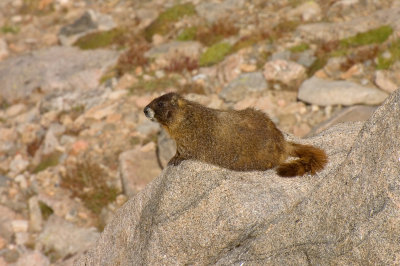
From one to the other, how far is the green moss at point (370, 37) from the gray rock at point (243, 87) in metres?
2.40

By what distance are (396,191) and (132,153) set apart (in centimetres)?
722

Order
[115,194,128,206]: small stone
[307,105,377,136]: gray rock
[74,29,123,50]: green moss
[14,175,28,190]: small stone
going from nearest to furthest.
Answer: [307,105,377,136]: gray rock, [115,194,128,206]: small stone, [14,175,28,190]: small stone, [74,29,123,50]: green moss

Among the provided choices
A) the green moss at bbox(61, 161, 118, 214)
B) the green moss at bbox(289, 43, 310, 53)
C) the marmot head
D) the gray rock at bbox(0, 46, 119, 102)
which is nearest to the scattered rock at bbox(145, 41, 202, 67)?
the gray rock at bbox(0, 46, 119, 102)

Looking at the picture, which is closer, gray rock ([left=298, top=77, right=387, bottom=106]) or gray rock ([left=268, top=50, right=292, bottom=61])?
gray rock ([left=298, top=77, right=387, bottom=106])

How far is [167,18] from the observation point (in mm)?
15461

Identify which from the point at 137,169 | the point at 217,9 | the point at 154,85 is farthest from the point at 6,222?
the point at 217,9

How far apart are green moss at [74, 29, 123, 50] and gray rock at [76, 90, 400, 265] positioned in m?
10.1

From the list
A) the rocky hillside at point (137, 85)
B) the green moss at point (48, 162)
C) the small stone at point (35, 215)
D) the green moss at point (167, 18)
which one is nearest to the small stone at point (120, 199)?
the rocky hillside at point (137, 85)

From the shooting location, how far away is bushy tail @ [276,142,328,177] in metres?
5.42

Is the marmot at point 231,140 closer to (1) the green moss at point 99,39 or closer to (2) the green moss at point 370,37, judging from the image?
(2) the green moss at point 370,37

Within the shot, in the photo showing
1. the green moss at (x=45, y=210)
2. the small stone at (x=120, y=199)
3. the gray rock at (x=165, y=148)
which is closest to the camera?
Answer: the gray rock at (x=165, y=148)

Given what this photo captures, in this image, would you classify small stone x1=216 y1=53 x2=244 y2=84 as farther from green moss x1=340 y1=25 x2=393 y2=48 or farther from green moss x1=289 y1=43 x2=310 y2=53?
green moss x1=340 y1=25 x2=393 y2=48

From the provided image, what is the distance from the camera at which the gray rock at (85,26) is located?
1609cm

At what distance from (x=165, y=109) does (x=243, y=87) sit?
5625mm
